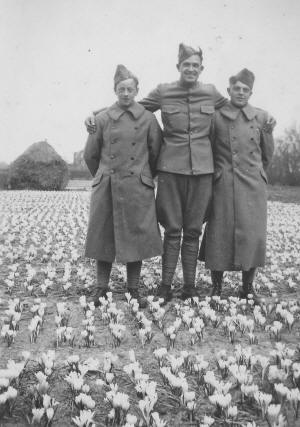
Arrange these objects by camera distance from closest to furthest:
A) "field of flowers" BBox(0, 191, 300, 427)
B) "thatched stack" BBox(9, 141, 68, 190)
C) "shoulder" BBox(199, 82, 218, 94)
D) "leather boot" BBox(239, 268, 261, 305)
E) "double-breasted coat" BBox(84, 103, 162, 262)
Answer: "field of flowers" BBox(0, 191, 300, 427), "double-breasted coat" BBox(84, 103, 162, 262), "shoulder" BBox(199, 82, 218, 94), "leather boot" BBox(239, 268, 261, 305), "thatched stack" BBox(9, 141, 68, 190)

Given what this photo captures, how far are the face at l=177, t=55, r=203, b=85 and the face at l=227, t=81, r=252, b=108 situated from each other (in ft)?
1.25

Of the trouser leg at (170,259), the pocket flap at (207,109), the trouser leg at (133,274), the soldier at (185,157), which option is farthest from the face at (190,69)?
the trouser leg at (133,274)

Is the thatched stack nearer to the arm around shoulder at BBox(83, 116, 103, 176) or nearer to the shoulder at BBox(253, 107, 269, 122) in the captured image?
the arm around shoulder at BBox(83, 116, 103, 176)

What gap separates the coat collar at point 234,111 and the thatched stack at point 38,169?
19119 mm

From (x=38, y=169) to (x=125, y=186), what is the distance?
1955cm

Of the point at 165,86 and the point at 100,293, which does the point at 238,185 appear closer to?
the point at 165,86

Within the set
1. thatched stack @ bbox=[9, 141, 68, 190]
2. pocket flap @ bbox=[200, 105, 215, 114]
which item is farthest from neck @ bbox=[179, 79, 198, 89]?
thatched stack @ bbox=[9, 141, 68, 190]

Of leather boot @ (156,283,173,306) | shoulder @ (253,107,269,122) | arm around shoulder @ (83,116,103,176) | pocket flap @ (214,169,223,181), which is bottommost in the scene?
leather boot @ (156,283,173,306)

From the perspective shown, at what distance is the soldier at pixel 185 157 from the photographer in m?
4.18

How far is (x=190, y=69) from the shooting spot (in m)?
4.17

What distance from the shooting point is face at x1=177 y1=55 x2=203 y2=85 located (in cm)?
417

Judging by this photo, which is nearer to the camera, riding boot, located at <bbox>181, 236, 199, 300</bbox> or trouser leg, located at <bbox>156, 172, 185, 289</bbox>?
trouser leg, located at <bbox>156, 172, 185, 289</bbox>

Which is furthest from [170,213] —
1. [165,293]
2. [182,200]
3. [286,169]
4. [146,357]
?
[286,169]

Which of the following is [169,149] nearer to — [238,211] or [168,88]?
[168,88]
